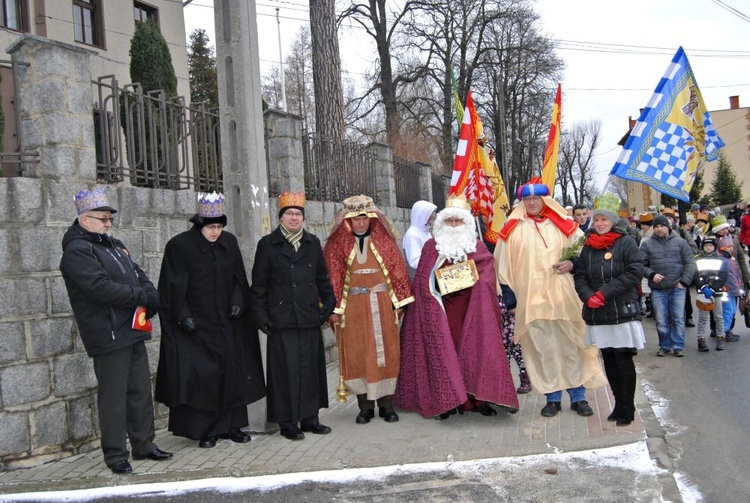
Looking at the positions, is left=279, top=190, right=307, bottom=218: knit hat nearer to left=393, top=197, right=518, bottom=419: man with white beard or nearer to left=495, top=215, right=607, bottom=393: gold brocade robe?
left=393, top=197, right=518, bottom=419: man with white beard

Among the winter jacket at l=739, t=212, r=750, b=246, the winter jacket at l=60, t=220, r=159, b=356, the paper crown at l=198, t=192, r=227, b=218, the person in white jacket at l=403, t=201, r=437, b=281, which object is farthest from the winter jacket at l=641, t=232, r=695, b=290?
the winter jacket at l=739, t=212, r=750, b=246

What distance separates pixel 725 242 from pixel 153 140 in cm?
732

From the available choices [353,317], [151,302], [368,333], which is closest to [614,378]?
[368,333]

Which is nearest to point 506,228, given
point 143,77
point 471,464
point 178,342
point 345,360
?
point 345,360

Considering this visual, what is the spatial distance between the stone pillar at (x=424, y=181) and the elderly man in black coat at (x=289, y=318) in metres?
9.33

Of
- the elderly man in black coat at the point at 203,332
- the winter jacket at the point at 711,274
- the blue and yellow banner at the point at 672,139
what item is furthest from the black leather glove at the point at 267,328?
the winter jacket at the point at 711,274

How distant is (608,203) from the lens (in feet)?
17.9

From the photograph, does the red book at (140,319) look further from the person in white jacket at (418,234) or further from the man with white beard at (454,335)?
the person in white jacket at (418,234)

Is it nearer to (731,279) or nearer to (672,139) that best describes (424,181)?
(731,279)

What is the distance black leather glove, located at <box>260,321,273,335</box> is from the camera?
535 centimetres

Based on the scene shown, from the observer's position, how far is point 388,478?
4.48m

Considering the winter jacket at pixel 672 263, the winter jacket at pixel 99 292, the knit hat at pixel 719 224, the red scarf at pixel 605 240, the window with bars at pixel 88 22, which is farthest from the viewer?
the window with bars at pixel 88 22

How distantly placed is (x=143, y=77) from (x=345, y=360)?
33.8 ft

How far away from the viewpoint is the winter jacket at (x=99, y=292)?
451 cm
